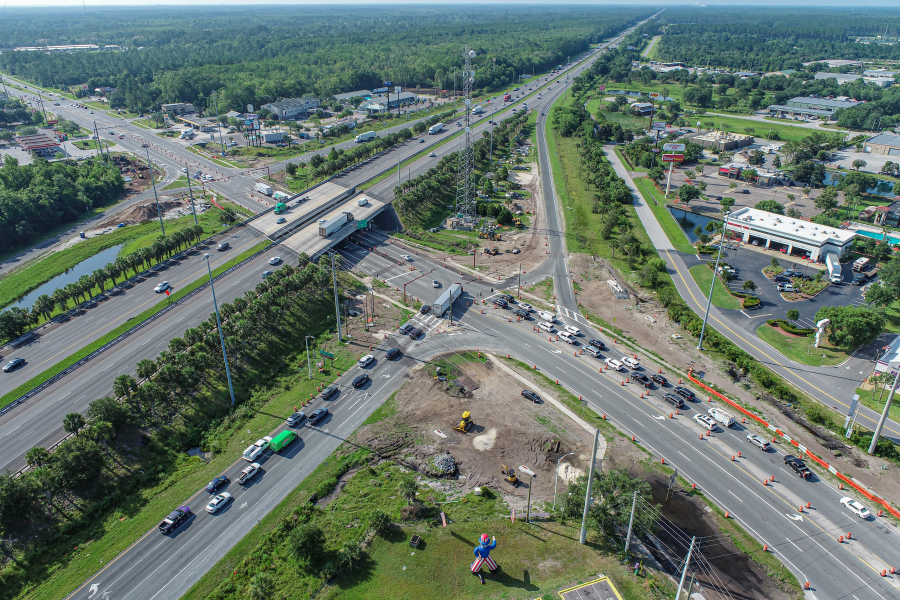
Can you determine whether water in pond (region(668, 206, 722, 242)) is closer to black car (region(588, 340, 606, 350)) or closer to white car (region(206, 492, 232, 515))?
black car (region(588, 340, 606, 350))

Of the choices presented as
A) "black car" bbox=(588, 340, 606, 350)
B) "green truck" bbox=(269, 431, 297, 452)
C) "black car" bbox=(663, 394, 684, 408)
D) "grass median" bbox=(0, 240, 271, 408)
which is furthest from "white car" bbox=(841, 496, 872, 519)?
"grass median" bbox=(0, 240, 271, 408)

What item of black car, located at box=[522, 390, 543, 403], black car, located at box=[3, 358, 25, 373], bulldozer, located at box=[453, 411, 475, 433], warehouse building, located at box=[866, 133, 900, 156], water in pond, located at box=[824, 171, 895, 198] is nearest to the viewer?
bulldozer, located at box=[453, 411, 475, 433]

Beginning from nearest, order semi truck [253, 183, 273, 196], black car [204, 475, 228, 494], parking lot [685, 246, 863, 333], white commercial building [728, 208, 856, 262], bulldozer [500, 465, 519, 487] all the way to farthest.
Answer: black car [204, 475, 228, 494]
bulldozer [500, 465, 519, 487]
parking lot [685, 246, 863, 333]
white commercial building [728, 208, 856, 262]
semi truck [253, 183, 273, 196]

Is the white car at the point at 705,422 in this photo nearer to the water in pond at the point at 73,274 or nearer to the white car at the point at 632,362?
the white car at the point at 632,362

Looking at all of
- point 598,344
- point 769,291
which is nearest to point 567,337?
point 598,344

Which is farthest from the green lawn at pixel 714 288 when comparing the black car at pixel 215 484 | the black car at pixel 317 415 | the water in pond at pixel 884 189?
the black car at pixel 215 484

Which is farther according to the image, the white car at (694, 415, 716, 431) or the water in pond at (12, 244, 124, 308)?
the water in pond at (12, 244, 124, 308)

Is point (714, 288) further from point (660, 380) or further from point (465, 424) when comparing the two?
point (465, 424)
